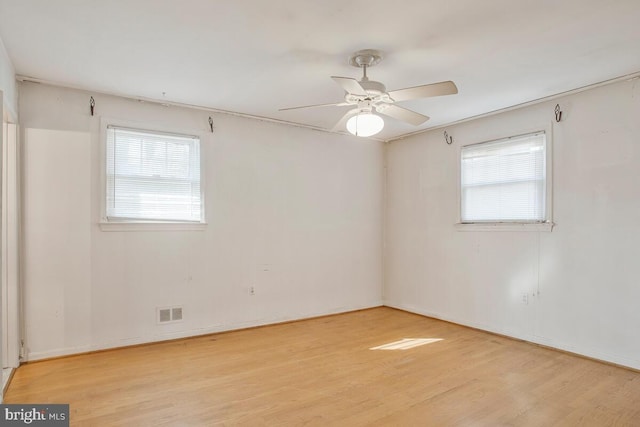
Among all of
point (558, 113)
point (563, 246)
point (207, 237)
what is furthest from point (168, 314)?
point (558, 113)

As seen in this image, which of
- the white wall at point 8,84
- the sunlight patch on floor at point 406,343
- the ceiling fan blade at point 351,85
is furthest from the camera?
the sunlight patch on floor at point 406,343

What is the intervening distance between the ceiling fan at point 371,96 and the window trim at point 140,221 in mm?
1828

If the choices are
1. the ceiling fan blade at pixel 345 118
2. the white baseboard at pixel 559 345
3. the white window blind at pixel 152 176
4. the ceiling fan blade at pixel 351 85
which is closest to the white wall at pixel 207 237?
the white window blind at pixel 152 176

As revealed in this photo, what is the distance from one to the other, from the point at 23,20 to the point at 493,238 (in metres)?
4.51

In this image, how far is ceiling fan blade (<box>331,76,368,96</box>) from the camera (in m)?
2.36

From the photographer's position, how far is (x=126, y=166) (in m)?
3.75

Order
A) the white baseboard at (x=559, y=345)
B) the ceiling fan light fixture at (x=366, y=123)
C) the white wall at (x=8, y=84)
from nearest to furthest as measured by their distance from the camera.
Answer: the white wall at (x=8, y=84) → the ceiling fan light fixture at (x=366, y=123) → the white baseboard at (x=559, y=345)

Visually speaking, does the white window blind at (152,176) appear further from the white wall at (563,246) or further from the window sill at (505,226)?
the window sill at (505,226)

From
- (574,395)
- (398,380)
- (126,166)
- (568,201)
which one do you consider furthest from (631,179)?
(126,166)

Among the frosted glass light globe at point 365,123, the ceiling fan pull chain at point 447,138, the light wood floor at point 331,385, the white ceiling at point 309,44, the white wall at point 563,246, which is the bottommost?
the light wood floor at point 331,385

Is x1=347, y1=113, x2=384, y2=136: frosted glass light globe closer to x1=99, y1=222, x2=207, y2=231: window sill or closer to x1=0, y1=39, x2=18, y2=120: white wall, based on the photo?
x1=99, y1=222, x2=207, y2=231: window sill

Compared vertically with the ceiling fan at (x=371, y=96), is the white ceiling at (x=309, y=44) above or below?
above

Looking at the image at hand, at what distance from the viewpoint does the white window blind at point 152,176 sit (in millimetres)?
3709

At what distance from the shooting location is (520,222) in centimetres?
401
